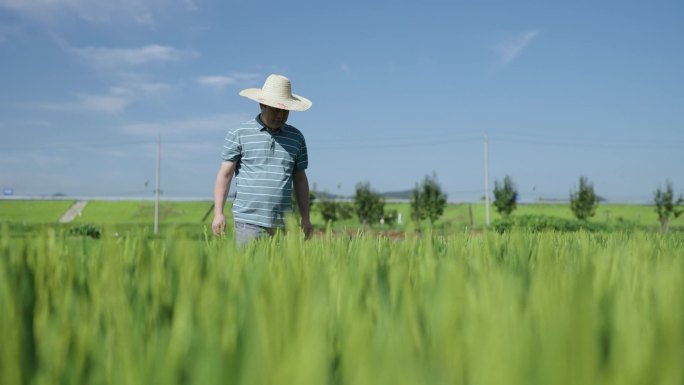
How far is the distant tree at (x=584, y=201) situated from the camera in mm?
61344

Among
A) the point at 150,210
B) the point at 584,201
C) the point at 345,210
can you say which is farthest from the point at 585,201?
the point at 150,210

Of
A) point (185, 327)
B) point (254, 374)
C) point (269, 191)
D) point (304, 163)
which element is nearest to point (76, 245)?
point (185, 327)

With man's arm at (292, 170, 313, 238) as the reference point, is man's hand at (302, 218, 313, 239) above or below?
below

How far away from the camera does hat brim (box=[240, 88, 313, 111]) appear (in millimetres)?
5926

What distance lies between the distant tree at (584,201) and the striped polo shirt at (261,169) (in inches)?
2373

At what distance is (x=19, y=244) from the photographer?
4.99ft

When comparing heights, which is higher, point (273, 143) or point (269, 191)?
point (273, 143)

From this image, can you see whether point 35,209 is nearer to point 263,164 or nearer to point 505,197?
point 505,197

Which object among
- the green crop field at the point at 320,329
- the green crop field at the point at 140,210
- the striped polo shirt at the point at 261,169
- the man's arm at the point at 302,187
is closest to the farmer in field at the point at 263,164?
the striped polo shirt at the point at 261,169

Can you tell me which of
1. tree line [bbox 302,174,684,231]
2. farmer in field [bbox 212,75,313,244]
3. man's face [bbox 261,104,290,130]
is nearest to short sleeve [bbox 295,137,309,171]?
farmer in field [bbox 212,75,313,244]

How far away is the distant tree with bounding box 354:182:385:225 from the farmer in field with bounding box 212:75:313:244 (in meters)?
55.5

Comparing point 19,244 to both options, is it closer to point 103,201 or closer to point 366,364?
point 366,364

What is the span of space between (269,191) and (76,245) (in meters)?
4.26

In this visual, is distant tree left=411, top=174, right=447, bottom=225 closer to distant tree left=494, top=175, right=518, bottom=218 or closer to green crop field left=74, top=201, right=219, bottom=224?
distant tree left=494, top=175, right=518, bottom=218
